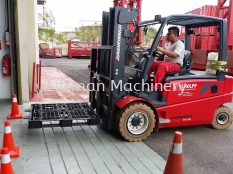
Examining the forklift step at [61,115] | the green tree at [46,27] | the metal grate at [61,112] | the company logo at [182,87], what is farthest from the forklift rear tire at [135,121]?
the green tree at [46,27]

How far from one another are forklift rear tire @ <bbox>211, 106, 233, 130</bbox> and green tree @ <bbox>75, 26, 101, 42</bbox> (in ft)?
104

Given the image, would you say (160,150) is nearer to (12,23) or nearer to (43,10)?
(12,23)

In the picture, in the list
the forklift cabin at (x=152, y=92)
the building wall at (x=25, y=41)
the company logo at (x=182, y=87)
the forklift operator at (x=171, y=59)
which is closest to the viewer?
the forklift cabin at (x=152, y=92)

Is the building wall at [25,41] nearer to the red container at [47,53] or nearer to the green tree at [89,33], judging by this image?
the red container at [47,53]

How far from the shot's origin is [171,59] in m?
4.79

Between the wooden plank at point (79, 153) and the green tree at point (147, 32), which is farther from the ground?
the green tree at point (147, 32)

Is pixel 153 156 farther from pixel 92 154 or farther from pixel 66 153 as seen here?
pixel 66 153

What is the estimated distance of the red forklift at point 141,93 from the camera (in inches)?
165

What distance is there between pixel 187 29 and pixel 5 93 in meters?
5.20

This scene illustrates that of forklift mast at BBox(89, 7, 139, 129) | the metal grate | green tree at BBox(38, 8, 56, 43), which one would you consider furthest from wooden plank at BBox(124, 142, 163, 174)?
green tree at BBox(38, 8, 56, 43)

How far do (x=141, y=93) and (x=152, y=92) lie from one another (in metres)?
0.31

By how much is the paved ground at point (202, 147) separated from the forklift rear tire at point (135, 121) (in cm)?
25

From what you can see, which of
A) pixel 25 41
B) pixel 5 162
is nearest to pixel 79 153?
pixel 5 162

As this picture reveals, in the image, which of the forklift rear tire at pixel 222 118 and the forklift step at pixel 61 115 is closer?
the forklift step at pixel 61 115
